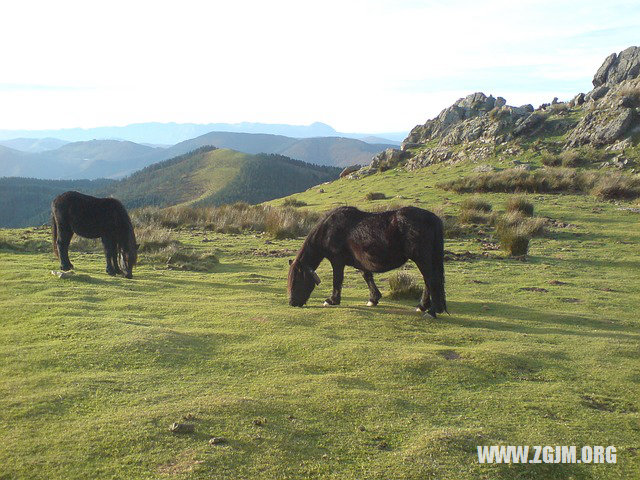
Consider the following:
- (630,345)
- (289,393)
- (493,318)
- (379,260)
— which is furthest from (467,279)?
(289,393)

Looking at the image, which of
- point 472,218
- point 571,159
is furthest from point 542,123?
point 472,218

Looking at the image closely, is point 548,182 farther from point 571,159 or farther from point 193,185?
point 193,185

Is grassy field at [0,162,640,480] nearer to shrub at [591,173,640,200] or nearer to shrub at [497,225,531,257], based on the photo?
shrub at [497,225,531,257]

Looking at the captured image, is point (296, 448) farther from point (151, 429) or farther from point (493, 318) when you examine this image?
point (493, 318)

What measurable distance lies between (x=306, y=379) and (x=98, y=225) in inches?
329

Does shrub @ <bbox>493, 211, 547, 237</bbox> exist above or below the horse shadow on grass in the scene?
above

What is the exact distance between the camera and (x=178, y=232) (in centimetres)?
2209

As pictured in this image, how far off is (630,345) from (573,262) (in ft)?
22.8

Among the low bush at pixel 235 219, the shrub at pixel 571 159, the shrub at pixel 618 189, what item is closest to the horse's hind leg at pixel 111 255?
the low bush at pixel 235 219

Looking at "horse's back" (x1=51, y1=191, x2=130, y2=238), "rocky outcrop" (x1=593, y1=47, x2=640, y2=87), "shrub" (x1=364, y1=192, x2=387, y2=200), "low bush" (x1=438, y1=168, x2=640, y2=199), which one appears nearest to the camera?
"horse's back" (x1=51, y1=191, x2=130, y2=238)

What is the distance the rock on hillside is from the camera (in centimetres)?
3400

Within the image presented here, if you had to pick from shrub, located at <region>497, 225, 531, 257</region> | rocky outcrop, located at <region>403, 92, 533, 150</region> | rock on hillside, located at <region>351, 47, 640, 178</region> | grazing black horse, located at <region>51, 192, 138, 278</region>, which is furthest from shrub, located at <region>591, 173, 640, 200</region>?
grazing black horse, located at <region>51, 192, 138, 278</region>

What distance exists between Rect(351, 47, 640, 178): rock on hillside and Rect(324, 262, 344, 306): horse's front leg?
29303mm

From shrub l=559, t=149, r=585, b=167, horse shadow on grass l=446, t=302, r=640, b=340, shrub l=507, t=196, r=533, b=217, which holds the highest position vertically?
shrub l=559, t=149, r=585, b=167
